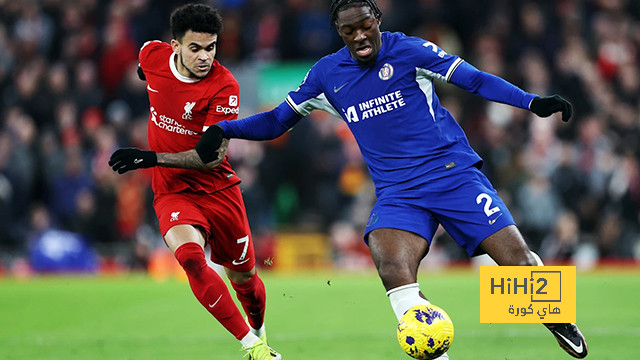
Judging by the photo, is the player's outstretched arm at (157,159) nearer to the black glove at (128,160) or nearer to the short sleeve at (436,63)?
the black glove at (128,160)

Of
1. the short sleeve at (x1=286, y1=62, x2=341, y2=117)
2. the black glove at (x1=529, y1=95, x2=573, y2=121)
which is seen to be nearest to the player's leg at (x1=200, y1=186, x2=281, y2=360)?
the short sleeve at (x1=286, y1=62, x2=341, y2=117)

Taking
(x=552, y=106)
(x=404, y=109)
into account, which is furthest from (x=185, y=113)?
(x=552, y=106)

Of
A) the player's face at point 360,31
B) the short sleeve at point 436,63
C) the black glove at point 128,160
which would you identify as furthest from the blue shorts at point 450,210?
the black glove at point 128,160

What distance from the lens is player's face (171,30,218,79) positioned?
7047 millimetres

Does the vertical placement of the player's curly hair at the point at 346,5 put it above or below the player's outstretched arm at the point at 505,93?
above

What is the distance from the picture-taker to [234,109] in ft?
23.5

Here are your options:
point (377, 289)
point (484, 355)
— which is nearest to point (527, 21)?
point (377, 289)

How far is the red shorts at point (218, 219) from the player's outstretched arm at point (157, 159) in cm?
47

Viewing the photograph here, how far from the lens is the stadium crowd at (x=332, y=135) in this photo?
49.3 ft

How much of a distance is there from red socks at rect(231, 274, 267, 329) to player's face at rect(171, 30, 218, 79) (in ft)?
5.61

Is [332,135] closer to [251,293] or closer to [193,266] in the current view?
[251,293]

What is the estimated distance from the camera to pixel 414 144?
6.34 meters

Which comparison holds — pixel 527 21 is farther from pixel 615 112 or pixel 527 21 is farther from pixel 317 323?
pixel 317 323

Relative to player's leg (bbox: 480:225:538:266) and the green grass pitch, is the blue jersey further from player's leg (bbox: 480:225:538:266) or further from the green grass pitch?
the green grass pitch
